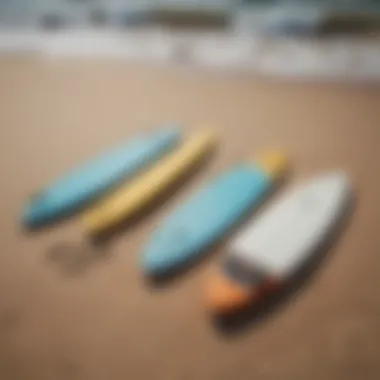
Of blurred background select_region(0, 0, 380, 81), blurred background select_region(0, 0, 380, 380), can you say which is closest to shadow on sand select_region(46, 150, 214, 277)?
blurred background select_region(0, 0, 380, 380)

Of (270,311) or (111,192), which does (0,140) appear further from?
(270,311)

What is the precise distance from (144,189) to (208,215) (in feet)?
0.14

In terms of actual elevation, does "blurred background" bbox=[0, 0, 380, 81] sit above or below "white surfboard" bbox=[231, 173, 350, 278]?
above

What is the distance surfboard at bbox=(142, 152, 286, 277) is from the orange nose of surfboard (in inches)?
1.2

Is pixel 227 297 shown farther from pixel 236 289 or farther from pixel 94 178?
pixel 94 178

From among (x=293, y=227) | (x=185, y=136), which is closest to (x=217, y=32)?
(x=185, y=136)

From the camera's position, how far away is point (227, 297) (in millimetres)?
301

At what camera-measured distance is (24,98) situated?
487 millimetres

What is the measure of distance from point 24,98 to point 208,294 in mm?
253

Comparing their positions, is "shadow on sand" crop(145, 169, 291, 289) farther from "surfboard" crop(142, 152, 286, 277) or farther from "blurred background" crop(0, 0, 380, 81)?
"blurred background" crop(0, 0, 380, 81)

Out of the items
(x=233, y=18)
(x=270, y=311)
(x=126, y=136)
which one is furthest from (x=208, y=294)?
(x=233, y=18)

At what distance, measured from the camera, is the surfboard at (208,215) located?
1.09 ft

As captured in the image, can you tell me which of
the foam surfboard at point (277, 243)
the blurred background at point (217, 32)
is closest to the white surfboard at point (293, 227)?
the foam surfboard at point (277, 243)

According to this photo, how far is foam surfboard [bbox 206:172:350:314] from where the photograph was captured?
0.30 meters
